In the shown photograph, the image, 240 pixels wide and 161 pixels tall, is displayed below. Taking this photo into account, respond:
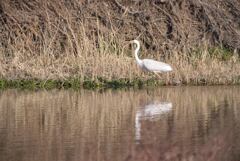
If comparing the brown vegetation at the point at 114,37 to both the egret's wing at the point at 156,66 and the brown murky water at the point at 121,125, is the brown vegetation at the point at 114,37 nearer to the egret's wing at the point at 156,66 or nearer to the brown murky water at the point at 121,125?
the egret's wing at the point at 156,66

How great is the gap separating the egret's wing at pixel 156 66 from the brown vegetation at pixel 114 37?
0.36 m

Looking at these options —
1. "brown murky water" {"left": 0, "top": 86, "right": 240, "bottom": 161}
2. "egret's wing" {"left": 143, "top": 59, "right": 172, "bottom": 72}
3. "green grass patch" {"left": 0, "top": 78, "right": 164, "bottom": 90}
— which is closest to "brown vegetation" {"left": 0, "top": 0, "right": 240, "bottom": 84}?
"green grass patch" {"left": 0, "top": 78, "right": 164, "bottom": 90}

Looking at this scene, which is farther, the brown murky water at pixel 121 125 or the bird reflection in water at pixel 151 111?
the bird reflection in water at pixel 151 111

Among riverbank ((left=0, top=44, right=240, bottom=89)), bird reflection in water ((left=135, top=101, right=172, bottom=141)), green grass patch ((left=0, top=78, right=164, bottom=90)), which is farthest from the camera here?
riverbank ((left=0, top=44, right=240, bottom=89))

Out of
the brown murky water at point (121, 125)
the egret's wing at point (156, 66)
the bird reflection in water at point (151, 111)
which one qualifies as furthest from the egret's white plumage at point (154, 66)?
the bird reflection in water at point (151, 111)

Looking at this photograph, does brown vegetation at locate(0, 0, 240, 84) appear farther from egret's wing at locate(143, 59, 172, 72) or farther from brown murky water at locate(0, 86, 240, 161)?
brown murky water at locate(0, 86, 240, 161)

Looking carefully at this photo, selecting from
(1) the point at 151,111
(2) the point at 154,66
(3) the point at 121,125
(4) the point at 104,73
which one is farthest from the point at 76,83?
(3) the point at 121,125

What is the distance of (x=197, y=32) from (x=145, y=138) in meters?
13.7

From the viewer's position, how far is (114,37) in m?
21.9

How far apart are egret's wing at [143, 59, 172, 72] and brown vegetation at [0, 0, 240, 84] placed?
1.18 feet

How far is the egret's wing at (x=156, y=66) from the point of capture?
1877 centimetres

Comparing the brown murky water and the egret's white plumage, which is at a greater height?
the egret's white plumage

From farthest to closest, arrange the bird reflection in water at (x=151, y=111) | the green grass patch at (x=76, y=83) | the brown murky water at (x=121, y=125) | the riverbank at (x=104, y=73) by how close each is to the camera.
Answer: the riverbank at (x=104, y=73) < the green grass patch at (x=76, y=83) < the bird reflection in water at (x=151, y=111) < the brown murky water at (x=121, y=125)

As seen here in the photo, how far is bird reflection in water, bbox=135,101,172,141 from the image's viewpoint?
12.6 m
